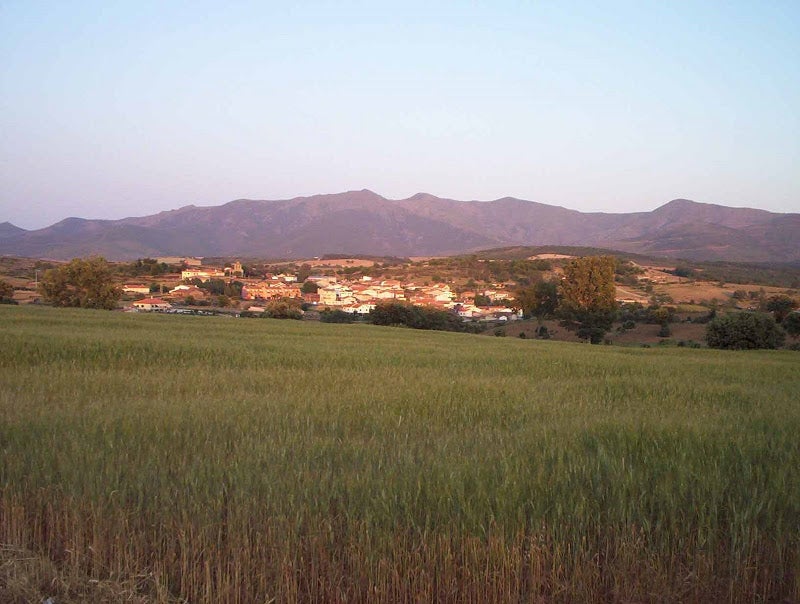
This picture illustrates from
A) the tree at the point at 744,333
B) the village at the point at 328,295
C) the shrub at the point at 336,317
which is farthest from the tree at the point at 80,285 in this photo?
the tree at the point at 744,333

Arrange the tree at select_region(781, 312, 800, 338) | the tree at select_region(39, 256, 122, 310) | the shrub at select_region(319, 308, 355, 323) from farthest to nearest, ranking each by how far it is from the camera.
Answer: the tree at select_region(39, 256, 122, 310) → the shrub at select_region(319, 308, 355, 323) → the tree at select_region(781, 312, 800, 338)

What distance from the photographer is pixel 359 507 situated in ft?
14.2

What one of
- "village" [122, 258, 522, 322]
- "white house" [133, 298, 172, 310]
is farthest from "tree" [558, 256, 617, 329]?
"white house" [133, 298, 172, 310]

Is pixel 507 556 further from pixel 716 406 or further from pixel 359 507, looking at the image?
pixel 716 406

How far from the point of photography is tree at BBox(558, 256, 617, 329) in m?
46.2

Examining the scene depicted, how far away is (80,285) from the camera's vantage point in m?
50.4

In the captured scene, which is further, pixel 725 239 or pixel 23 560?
pixel 725 239

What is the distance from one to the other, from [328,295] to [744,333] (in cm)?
4556

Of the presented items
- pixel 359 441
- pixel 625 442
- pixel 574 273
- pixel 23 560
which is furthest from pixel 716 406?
pixel 574 273

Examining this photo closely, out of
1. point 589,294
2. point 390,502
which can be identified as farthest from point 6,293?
point 390,502

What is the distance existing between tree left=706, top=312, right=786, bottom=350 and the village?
76.0ft

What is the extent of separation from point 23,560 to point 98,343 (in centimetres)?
1112

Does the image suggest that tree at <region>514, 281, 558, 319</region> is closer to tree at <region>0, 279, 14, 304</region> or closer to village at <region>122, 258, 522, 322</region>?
village at <region>122, 258, 522, 322</region>

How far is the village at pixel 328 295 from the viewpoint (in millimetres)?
60281
